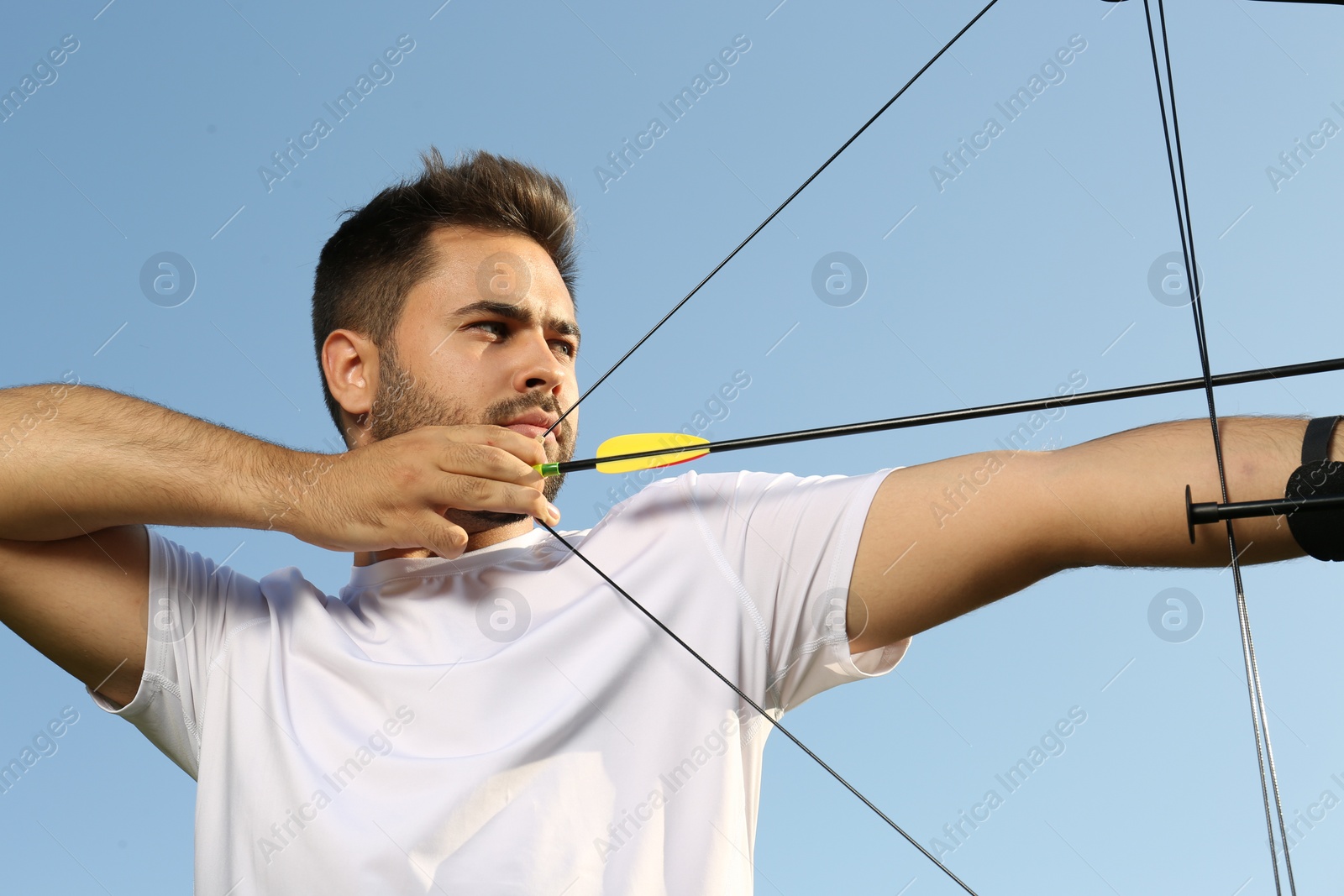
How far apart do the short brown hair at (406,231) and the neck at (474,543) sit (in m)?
0.25

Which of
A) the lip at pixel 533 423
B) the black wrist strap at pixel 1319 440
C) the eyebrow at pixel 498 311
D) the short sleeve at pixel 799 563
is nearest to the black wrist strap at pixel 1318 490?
the black wrist strap at pixel 1319 440

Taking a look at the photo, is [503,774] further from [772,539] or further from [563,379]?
[563,379]

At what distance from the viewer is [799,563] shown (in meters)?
1.17

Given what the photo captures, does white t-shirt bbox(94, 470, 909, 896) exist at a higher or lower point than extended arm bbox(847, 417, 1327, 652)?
lower

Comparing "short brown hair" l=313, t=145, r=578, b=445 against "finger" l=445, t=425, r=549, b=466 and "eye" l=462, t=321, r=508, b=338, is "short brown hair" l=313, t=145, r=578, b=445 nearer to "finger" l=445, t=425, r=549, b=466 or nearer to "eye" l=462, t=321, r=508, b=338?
"eye" l=462, t=321, r=508, b=338

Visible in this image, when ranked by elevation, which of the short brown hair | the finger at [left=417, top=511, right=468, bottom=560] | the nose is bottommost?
the finger at [left=417, top=511, right=468, bottom=560]

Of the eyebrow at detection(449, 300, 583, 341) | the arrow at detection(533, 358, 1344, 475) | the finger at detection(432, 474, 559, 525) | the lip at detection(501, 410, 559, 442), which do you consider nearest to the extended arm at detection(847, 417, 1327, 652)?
the arrow at detection(533, 358, 1344, 475)

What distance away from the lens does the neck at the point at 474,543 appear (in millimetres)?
1399

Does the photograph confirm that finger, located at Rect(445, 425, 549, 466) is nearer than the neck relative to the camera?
Yes

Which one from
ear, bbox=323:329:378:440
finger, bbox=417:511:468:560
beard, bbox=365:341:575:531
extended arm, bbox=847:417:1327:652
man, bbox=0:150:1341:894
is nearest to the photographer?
extended arm, bbox=847:417:1327:652

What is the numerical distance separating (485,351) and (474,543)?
0.26 m

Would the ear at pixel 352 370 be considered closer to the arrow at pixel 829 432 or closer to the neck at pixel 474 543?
the neck at pixel 474 543

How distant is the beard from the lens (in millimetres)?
1385

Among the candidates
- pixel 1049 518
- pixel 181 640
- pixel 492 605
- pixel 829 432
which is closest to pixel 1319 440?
pixel 1049 518
